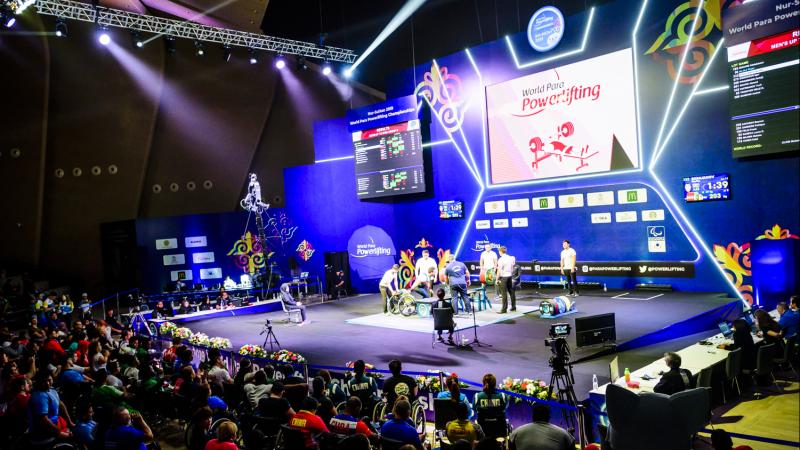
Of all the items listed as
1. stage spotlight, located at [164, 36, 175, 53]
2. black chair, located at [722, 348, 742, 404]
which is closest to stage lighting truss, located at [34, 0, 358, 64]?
stage spotlight, located at [164, 36, 175, 53]

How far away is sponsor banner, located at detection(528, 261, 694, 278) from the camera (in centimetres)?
1280

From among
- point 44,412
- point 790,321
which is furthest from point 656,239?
point 44,412

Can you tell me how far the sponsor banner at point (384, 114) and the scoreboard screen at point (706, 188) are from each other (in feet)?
24.4

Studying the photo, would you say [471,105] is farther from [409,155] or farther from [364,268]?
[364,268]

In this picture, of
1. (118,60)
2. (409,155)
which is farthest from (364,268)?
(118,60)

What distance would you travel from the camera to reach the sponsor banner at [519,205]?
1548 cm

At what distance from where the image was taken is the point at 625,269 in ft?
45.0

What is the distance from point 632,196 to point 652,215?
627mm

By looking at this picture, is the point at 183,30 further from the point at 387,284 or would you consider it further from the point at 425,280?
the point at 425,280

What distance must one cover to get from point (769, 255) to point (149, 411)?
11.1m

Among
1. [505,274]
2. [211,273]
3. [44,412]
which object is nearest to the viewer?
[44,412]

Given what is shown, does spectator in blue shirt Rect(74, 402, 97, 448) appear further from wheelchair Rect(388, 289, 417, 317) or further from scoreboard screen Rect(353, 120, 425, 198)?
scoreboard screen Rect(353, 120, 425, 198)

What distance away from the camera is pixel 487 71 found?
16062mm

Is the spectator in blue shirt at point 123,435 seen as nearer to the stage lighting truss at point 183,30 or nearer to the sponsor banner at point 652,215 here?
the sponsor banner at point 652,215
